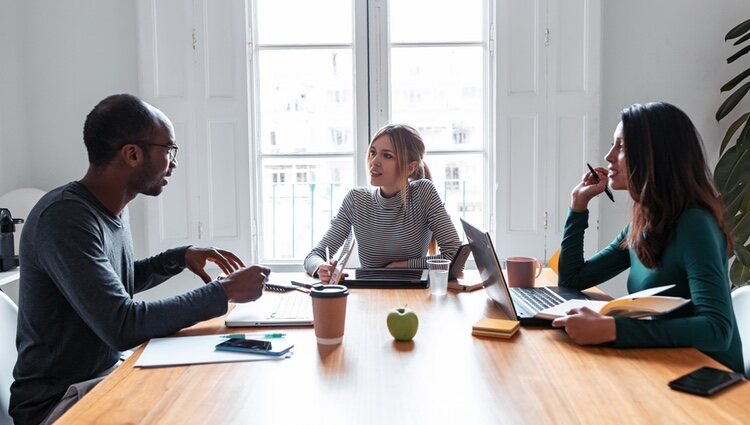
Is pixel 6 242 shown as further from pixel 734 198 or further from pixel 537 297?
pixel 734 198

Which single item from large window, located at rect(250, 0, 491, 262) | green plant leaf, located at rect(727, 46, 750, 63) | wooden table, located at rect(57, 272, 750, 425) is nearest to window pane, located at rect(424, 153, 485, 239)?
large window, located at rect(250, 0, 491, 262)

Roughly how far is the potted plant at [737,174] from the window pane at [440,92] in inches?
45.6

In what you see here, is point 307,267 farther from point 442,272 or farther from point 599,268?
point 599,268

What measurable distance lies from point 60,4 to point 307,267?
84.7 inches

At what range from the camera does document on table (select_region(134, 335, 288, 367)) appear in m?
1.28

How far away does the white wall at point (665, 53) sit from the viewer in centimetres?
334

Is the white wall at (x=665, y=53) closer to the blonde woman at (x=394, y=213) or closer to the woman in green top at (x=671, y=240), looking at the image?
the blonde woman at (x=394, y=213)

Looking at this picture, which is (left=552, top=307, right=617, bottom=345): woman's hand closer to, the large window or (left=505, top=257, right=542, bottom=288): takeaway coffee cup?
(left=505, top=257, right=542, bottom=288): takeaway coffee cup

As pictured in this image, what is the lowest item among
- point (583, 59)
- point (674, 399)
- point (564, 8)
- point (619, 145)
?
point (674, 399)

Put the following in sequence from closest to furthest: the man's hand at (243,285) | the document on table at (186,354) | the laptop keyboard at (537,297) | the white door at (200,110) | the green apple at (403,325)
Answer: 1. the document on table at (186,354)
2. the green apple at (403,325)
3. the man's hand at (243,285)
4. the laptop keyboard at (537,297)
5. the white door at (200,110)

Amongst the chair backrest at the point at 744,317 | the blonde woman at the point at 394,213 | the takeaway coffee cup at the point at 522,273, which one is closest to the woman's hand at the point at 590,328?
the chair backrest at the point at 744,317

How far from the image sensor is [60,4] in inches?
133

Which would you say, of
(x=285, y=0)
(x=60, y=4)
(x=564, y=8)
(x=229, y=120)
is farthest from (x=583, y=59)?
(x=60, y=4)

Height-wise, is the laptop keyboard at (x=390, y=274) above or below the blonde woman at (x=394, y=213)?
below
